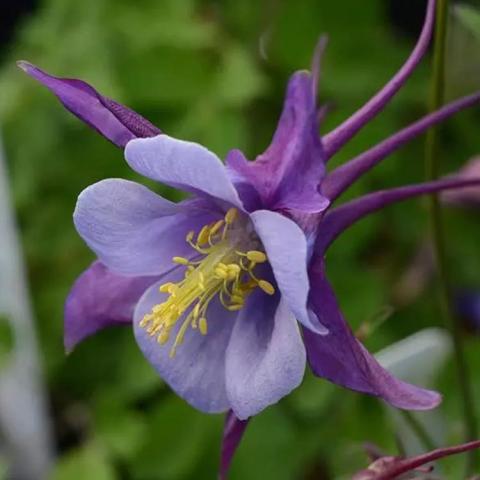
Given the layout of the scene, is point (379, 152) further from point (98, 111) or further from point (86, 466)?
point (86, 466)

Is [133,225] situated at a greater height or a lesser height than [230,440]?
greater

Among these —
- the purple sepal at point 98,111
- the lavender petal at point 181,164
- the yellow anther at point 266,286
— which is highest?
the purple sepal at point 98,111

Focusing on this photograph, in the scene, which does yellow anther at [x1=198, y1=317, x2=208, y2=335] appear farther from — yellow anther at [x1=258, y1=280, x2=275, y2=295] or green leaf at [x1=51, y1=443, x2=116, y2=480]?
green leaf at [x1=51, y1=443, x2=116, y2=480]

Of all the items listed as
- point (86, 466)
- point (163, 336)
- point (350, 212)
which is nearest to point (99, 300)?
point (163, 336)

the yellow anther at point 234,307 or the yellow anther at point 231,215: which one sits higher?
the yellow anther at point 231,215

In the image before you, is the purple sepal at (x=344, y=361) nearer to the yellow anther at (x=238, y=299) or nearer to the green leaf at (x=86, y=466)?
the yellow anther at (x=238, y=299)

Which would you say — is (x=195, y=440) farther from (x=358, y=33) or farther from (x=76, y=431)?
(x=358, y=33)

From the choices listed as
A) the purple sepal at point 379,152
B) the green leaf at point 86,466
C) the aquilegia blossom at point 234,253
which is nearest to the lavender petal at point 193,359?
the aquilegia blossom at point 234,253
